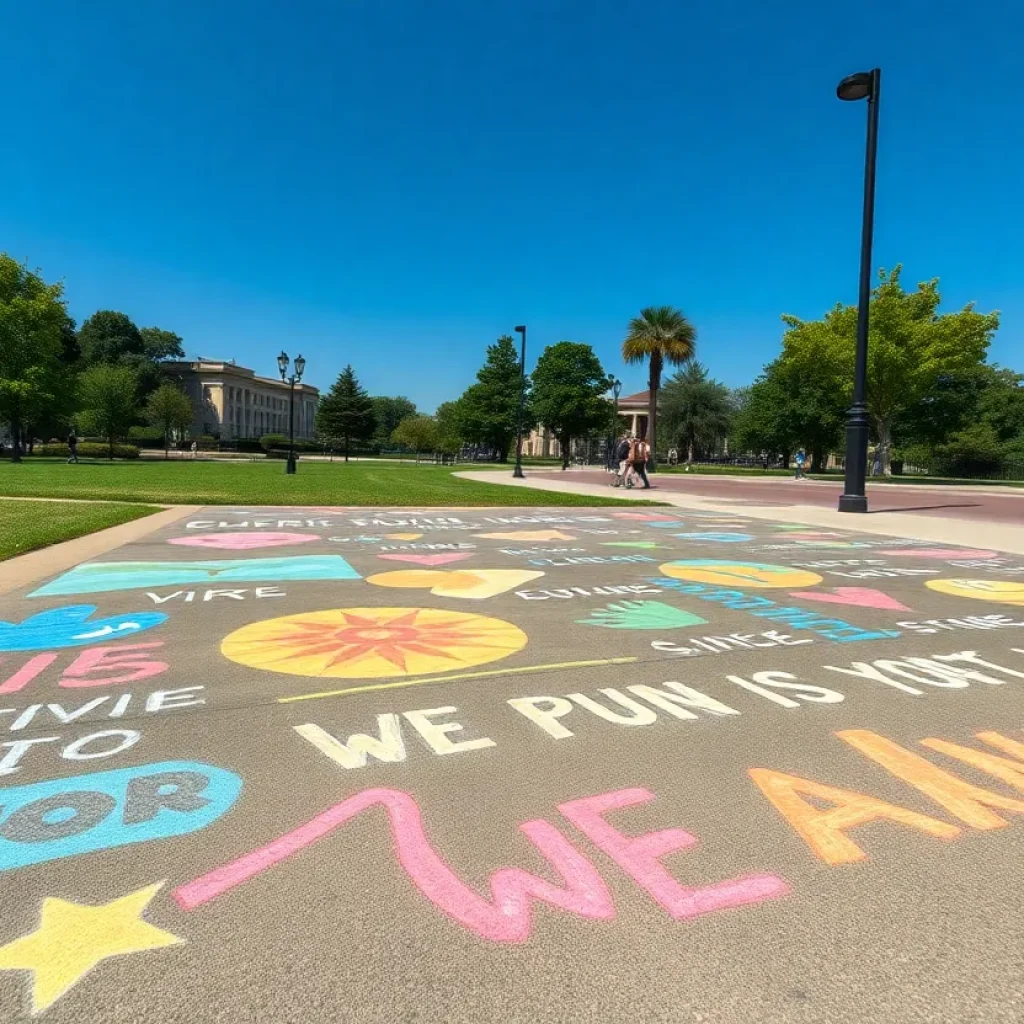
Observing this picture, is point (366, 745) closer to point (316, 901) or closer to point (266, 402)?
point (316, 901)

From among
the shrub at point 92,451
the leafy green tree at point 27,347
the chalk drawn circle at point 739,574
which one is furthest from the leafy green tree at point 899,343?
the shrub at point 92,451

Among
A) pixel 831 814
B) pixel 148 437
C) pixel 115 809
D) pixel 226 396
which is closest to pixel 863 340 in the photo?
pixel 831 814

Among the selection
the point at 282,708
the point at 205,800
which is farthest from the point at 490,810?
the point at 282,708

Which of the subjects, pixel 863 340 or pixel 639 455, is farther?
pixel 639 455

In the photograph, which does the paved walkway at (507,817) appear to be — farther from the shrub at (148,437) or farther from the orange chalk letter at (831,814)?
the shrub at (148,437)

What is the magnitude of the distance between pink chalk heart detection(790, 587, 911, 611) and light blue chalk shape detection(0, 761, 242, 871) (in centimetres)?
562

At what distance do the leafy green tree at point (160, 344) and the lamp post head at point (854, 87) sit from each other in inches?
4930

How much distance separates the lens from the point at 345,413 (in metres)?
91.0

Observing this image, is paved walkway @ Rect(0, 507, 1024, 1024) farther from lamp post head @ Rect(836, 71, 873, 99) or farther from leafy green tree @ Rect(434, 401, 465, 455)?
leafy green tree @ Rect(434, 401, 465, 455)

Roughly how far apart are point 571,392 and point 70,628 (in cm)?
7272

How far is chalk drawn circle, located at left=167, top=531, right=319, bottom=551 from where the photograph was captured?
1002 cm

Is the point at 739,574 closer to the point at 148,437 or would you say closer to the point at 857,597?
the point at 857,597

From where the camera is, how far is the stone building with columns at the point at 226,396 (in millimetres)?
119812

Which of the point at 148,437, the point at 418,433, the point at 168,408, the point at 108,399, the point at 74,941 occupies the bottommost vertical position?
the point at 74,941
